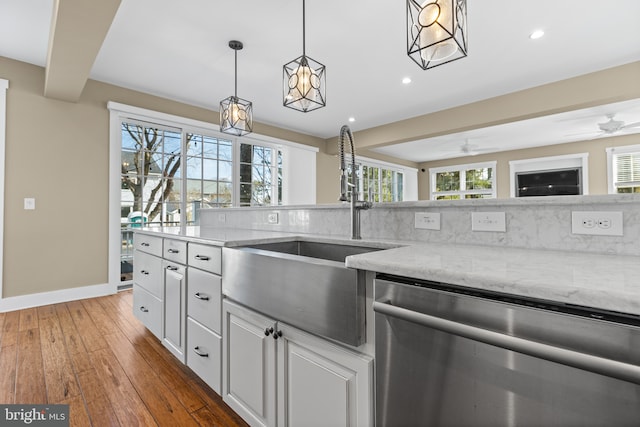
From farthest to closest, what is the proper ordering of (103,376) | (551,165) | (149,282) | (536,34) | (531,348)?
(551,165), (536,34), (149,282), (103,376), (531,348)

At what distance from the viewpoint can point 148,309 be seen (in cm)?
220

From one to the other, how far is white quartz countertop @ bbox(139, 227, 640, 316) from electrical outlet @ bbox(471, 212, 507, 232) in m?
0.13

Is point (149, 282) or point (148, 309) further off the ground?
point (149, 282)

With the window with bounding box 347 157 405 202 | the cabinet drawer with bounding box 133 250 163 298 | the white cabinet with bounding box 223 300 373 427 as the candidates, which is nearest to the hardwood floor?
the white cabinet with bounding box 223 300 373 427

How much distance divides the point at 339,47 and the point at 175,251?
2495mm

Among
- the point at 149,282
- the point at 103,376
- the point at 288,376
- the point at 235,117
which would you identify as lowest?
the point at 103,376

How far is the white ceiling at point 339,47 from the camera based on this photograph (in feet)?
8.08

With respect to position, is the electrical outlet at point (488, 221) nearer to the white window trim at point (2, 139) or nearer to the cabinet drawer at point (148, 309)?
the cabinet drawer at point (148, 309)

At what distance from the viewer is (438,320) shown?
704 mm

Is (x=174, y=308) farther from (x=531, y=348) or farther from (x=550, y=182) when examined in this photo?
(x=550, y=182)

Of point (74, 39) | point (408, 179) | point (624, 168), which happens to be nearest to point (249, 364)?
point (74, 39)

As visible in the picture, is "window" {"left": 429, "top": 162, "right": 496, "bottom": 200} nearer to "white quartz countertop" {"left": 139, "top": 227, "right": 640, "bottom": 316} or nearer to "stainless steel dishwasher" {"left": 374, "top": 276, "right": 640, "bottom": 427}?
"white quartz countertop" {"left": 139, "top": 227, "right": 640, "bottom": 316}

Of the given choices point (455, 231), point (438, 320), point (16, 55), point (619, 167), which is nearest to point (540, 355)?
point (438, 320)

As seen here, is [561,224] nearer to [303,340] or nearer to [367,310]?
[367,310]
